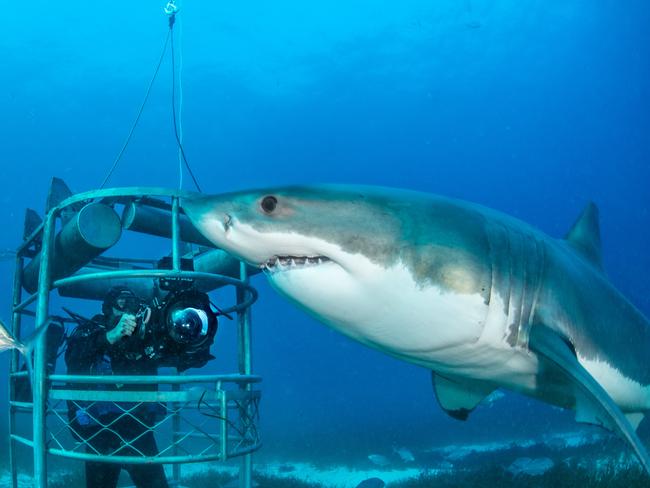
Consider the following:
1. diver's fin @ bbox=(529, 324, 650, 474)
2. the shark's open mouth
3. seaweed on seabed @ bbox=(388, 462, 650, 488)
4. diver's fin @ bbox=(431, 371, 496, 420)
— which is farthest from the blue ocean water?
the shark's open mouth

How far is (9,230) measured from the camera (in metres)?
93.4

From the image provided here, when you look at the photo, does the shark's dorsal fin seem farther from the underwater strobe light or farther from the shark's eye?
the underwater strobe light

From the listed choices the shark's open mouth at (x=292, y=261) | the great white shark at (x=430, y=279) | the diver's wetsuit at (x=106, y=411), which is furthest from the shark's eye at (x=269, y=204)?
the diver's wetsuit at (x=106, y=411)

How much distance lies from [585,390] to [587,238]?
2473 millimetres

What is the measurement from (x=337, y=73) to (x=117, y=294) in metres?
53.0

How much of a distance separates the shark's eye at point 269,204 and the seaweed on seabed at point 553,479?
21.9 ft

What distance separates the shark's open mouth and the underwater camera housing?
1.81 meters

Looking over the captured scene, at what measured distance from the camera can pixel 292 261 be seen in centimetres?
262

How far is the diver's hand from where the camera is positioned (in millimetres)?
4324

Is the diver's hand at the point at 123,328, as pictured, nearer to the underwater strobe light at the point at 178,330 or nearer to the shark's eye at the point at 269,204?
the underwater strobe light at the point at 178,330

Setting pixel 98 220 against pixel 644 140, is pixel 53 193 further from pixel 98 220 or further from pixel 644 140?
pixel 644 140

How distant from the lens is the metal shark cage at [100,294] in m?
3.95

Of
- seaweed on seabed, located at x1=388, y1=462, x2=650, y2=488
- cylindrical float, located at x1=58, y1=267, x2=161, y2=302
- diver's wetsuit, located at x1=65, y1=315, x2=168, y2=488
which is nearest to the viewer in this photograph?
diver's wetsuit, located at x1=65, y1=315, x2=168, y2=488

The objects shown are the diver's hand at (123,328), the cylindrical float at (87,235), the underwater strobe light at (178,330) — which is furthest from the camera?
the cylindrical float at (87,235)
